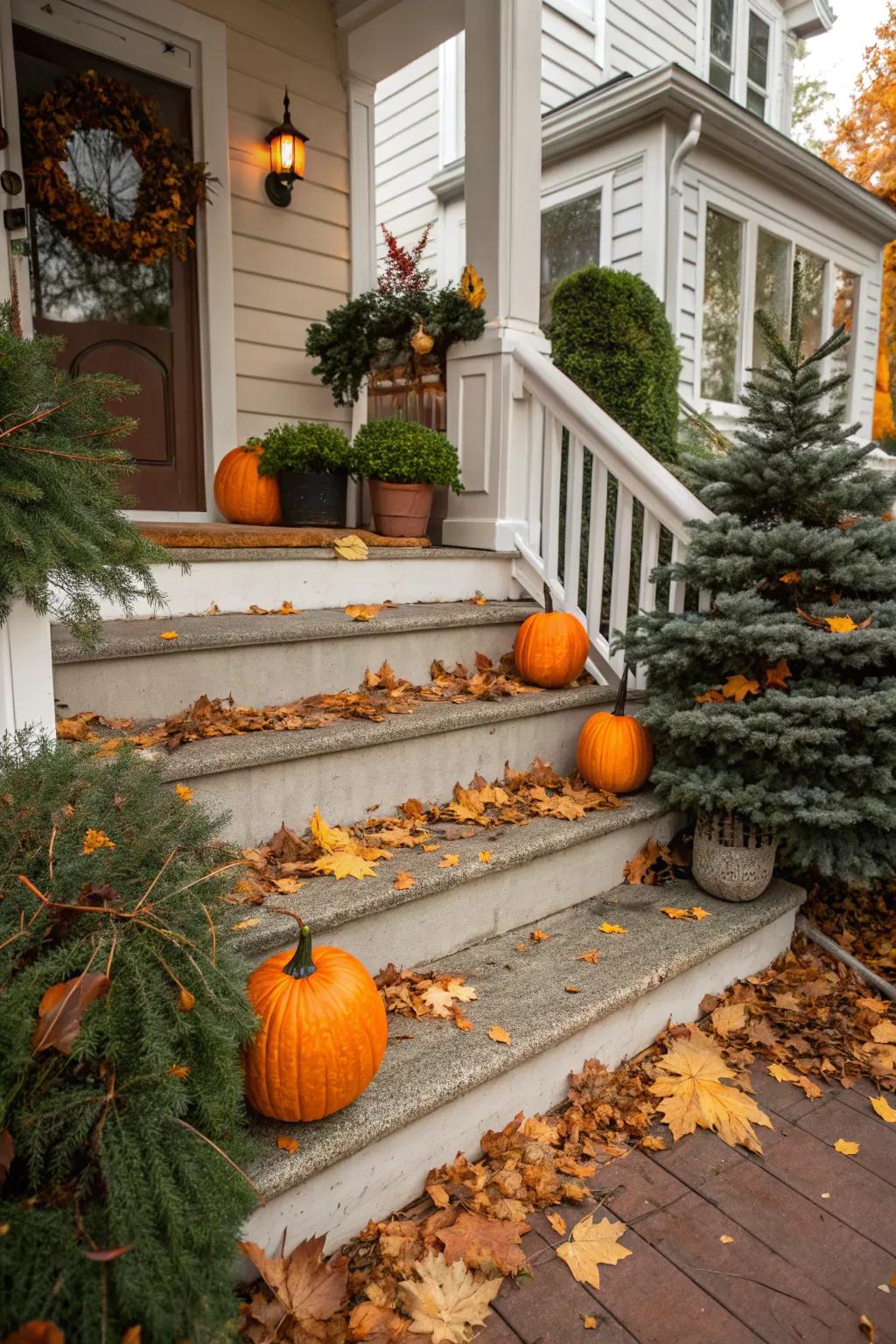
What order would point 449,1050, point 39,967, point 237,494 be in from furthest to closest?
point 237,494 < point 449,1050 < point 39,967

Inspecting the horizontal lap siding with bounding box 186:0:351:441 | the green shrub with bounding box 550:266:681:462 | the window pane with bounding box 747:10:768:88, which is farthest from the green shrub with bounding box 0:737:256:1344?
the window pane with bounding box 747:10:768:88

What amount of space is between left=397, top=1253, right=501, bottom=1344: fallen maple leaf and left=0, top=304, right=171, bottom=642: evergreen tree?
1.37 m

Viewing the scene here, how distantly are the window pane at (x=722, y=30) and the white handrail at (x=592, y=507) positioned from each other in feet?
25.8

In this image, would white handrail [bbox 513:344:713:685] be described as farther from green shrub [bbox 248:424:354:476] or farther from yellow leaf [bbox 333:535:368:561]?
green shrub [bbox 248:424:354:476]

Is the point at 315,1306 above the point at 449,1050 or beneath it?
beneath

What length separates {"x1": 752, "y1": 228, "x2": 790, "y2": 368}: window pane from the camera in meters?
7.29

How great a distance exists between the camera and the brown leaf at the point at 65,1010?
1.13 metres

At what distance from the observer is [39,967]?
1.17 m

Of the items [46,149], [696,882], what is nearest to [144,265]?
[46,149]

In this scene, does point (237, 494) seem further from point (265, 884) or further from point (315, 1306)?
point (315, 1306)

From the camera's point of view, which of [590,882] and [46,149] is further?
[46,149]

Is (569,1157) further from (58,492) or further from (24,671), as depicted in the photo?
(58,492)

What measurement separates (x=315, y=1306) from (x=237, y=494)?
3.24m

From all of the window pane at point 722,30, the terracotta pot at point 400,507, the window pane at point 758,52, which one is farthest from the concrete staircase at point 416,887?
the window pane at point 758,52
